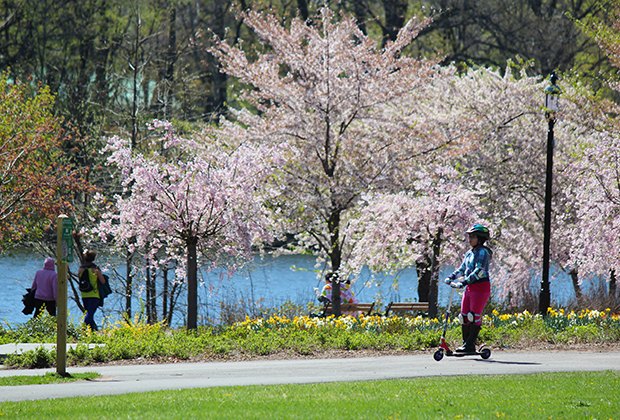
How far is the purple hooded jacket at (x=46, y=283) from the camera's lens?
19.9 m

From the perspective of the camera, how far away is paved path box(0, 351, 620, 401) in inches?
458

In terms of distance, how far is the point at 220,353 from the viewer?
51.1 ft

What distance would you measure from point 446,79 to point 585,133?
4248mm

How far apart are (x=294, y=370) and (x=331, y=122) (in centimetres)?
1004

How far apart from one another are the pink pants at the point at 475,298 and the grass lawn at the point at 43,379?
16.7ft

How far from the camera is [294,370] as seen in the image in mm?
13414

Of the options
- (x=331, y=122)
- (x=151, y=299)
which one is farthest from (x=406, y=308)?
(x=151, y=299)

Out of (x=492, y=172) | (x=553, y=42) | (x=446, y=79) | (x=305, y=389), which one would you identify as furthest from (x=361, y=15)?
(x=305, y=389)

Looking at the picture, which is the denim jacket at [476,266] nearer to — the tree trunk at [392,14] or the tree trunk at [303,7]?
the tree trunk at [392,14]

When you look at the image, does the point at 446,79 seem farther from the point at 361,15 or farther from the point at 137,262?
the point at 361,15

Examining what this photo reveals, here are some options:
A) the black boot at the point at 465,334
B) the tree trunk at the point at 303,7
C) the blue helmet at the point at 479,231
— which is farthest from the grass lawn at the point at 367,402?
the tree trunk at the point at 303,7

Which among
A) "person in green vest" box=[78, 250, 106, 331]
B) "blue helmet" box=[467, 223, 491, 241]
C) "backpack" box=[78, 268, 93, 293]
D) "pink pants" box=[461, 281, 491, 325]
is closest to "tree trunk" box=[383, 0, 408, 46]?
"person in green vest" box=[78, 250, 106, 331]

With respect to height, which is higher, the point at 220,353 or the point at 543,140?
the point at 543,140

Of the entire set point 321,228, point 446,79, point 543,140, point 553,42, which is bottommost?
point 321,228
